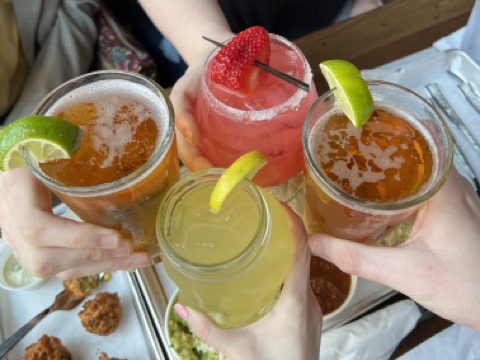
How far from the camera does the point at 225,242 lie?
0.64 meters

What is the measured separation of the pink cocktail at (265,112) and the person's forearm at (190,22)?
37 cm

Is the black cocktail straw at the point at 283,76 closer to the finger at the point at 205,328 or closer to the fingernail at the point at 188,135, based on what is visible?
the fingernail at the point at 188,135

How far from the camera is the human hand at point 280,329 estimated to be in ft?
2.38

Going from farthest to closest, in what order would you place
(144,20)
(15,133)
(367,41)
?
(144,20) → (367,41) → (15,133)

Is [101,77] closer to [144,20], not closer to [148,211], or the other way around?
[148,211]

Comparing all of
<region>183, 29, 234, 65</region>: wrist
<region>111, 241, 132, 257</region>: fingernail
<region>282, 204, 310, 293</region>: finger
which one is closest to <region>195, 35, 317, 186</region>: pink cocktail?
<region>282, 204, 310, 293</region>: finger

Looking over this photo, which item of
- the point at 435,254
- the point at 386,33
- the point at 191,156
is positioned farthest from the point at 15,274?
the point at 386,33

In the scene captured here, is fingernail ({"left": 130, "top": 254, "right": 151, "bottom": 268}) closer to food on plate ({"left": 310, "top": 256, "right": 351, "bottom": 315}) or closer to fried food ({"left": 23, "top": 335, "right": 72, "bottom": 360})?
fried food ({"left": 23, "top": 335, "right": 72, "bottom": 360})

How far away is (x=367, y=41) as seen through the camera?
4.33ft

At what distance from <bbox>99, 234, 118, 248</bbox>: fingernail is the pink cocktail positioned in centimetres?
23

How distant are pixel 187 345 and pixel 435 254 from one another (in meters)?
0.48

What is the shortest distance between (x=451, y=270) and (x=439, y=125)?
8.8 inches

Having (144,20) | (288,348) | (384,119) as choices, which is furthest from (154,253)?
(144,20)

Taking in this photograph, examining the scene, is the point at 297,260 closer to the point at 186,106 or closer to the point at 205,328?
the point at 205,328
